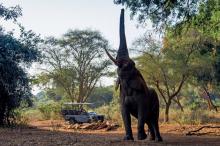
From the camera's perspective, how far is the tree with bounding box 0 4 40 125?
63.5ft

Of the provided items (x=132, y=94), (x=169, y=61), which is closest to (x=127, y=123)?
(x=132, y=94)

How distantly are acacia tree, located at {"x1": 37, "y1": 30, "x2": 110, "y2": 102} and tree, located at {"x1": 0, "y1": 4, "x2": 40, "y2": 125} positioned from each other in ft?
75.2

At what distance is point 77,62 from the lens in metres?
45.8

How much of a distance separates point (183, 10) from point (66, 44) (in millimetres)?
28687

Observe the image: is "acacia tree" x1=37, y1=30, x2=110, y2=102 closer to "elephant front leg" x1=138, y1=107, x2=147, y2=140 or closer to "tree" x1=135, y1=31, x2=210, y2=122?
"tree" x1=135, y1=31, x2=210, y2=122

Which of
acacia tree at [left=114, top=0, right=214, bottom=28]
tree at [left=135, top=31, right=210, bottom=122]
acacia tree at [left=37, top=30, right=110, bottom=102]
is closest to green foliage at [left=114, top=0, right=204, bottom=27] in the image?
acacia tree at [left=114, top=0, right=214, bottom=28]

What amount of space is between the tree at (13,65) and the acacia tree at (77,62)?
75.2 feet

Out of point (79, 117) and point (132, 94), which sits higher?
point (79, 117)

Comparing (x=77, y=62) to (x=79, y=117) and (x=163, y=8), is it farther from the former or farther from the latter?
(x=163, y=8)

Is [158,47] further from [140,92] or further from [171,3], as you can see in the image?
[140,92]

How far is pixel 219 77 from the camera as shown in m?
28.4

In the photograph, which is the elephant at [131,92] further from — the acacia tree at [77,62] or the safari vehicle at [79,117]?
the acacia tree at [77,62]

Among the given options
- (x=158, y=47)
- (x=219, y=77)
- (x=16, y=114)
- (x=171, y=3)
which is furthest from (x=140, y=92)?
(x=158, y=47)

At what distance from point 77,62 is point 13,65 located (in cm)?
Result: 2573
